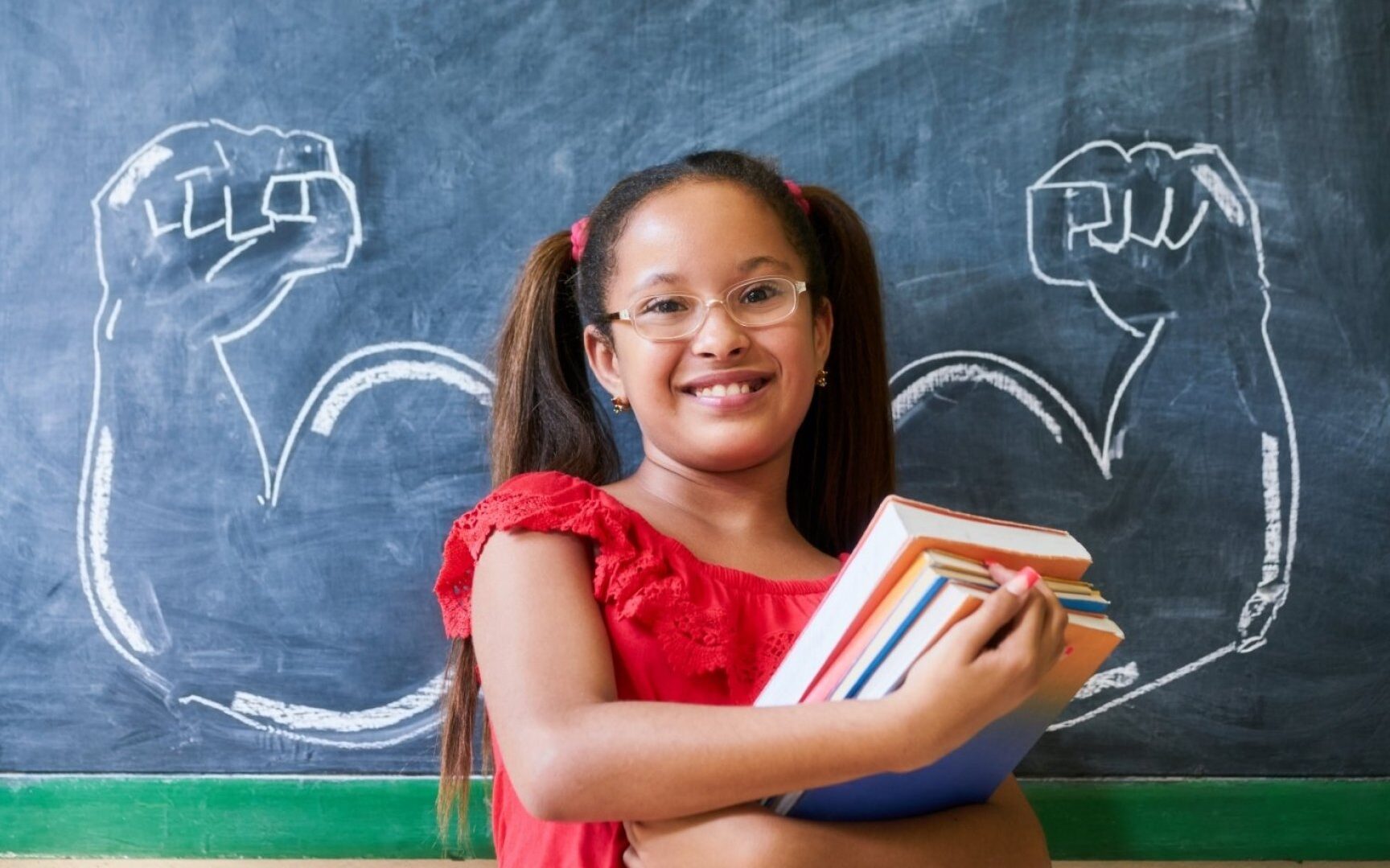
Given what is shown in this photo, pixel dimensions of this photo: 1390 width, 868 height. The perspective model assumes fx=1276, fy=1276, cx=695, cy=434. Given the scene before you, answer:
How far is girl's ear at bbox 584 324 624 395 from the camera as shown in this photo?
110 cm

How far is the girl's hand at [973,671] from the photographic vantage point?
771 mm

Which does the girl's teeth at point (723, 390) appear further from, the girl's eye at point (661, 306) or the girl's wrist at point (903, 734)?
the girl's wrist at point (903, 734)

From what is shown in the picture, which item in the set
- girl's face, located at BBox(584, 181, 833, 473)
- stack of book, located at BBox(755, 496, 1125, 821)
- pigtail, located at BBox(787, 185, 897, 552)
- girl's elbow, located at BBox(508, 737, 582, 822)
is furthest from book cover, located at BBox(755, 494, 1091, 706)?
pigtail, located at BBox(787, 185, 897, 552)

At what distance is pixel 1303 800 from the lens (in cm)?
122

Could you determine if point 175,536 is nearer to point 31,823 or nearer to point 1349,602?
point 31,823

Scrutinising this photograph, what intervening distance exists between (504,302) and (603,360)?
205 millimetres

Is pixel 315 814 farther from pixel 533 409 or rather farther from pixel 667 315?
pixel 667 315

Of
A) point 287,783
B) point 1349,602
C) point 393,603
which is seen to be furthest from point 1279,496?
point 287,783

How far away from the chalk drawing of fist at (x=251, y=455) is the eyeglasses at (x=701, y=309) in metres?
0.29

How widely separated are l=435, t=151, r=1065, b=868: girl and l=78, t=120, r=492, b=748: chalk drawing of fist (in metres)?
0.13

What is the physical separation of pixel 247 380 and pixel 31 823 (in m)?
0.48

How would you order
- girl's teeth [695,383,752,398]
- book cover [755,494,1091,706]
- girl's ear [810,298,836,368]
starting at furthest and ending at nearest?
1. girl's ear [810,298,836,368]
2. girl's teeth [695,383,752,398]
3. book cover [755,494,1091,706]

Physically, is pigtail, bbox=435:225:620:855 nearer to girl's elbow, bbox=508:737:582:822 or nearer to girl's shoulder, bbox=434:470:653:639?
girl's shoulder, bbox=434:470:653:639

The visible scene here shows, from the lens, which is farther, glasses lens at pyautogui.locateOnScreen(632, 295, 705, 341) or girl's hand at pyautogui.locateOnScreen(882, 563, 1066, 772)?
glasses lens at pyautogui.locateOnScreen(632, 295, 705, 341)
